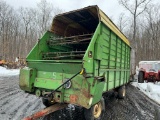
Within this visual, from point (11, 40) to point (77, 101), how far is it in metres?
44.9

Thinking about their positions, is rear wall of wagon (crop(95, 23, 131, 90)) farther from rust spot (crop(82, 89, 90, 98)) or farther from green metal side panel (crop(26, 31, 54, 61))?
green metal side panel (crop(26, 31, 54, 61))

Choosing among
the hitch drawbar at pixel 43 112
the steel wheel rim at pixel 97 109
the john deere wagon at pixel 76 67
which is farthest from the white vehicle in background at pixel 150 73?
the hitch drawbar at pixel 43 112

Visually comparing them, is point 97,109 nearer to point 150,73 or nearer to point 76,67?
point 76,67

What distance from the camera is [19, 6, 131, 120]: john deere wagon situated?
3.99 meters

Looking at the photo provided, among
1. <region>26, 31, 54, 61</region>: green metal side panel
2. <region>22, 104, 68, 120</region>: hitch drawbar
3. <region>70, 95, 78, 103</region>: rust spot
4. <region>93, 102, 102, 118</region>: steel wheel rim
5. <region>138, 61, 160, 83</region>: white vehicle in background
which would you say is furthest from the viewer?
<region>138, 61, 160, 83</region>: white vehicle in background

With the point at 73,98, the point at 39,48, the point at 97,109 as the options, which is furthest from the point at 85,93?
the point at 39,48

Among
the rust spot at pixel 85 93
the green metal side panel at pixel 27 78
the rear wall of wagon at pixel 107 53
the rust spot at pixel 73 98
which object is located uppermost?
the rear wall of wagon at pixel 107 53

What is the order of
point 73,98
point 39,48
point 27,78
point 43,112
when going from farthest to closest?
point 39,48, point 27,78, point 43,112, point 73,98

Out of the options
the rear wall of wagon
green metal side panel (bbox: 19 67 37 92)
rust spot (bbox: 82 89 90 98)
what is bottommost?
rust spot (bbox: 82 89 90 98)

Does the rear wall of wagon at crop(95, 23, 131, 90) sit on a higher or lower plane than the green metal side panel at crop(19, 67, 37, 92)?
higher

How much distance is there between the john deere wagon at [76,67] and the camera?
399 cm

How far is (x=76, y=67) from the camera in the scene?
13.5ft

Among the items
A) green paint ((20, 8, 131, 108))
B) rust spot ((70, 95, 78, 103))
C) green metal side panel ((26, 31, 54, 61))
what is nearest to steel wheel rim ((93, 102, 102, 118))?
green paint ((20, 8, 131, 108))

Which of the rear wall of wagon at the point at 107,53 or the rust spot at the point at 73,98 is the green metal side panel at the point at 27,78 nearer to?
the rust spot at the point at 73,98
